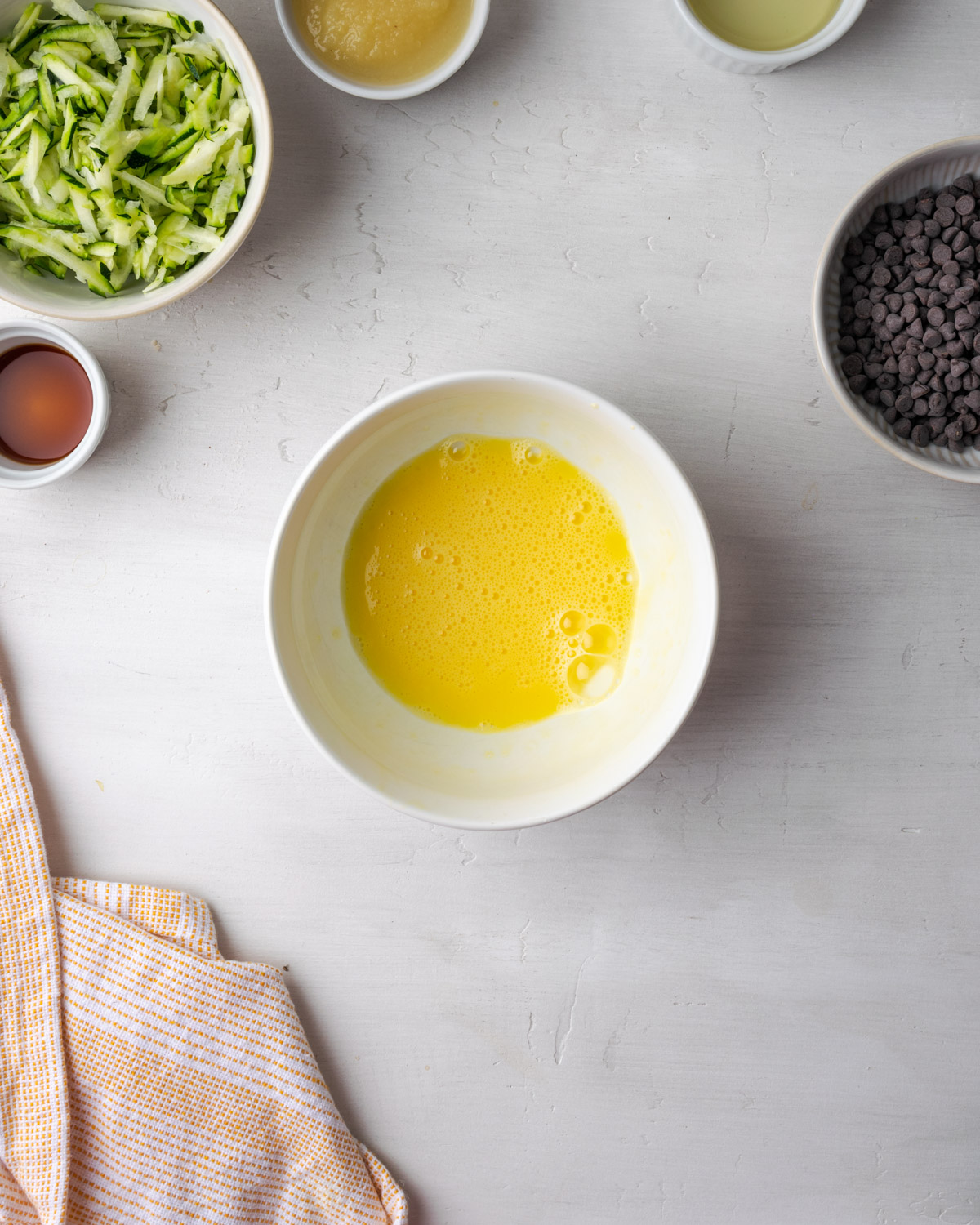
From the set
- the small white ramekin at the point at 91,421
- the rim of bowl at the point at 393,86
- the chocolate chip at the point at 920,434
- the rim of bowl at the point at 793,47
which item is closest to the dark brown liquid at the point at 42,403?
the small white ramekin at the point at 91,421

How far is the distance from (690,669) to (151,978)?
96 centimetres

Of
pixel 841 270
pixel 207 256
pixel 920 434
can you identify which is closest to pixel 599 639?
pixel 920 434

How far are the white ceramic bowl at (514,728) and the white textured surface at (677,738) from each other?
12 cm

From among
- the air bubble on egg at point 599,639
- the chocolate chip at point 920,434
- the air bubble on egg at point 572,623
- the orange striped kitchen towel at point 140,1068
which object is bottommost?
the orange striped kitchen towel at point 140,1068

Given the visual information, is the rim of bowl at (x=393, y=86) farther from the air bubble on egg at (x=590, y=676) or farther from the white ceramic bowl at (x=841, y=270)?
the air bubble on egg at (x=590, y=676)

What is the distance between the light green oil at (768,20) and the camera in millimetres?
1260

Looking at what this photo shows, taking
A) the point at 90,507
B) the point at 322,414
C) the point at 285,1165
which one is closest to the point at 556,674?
the point at 322,414

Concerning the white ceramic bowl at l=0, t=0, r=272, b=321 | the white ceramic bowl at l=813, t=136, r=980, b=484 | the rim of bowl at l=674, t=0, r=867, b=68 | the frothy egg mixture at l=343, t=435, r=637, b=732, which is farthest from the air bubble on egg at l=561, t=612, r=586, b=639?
the rim of bowl at l=674, t=0, r=867, b=68

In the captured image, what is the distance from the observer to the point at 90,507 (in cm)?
136

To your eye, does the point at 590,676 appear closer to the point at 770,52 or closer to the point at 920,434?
the point at 920,434

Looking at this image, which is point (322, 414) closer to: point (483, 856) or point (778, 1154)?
point (483, 856)

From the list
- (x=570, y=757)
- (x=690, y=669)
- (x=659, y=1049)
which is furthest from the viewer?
(x=659, y=1049)

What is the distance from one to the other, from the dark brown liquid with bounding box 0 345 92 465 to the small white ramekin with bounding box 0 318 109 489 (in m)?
0.02

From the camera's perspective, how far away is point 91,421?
1.27 m
